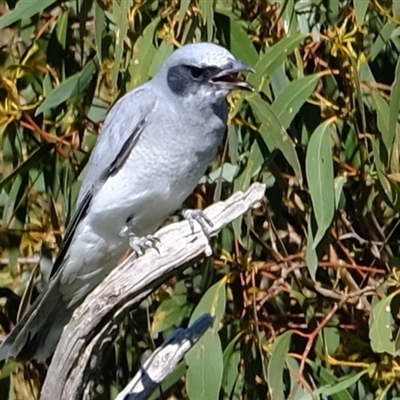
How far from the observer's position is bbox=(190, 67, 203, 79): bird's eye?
3.27 meters

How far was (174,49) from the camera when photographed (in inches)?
140

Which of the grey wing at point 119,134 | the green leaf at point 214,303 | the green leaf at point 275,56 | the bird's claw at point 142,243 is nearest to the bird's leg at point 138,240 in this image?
the bird's claw at point 142,243

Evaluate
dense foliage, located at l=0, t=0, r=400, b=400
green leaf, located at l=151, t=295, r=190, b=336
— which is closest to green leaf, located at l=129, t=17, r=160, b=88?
dense foliage, located at l=0, t=0, r=400, b=400

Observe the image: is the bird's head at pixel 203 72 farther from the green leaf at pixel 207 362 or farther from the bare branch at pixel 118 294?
the green leaf at pixel 207 362

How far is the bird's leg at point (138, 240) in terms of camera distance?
3113mm

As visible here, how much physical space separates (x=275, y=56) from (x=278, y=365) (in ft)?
2.56

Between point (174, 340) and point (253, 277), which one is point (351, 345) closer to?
point (253, 277)

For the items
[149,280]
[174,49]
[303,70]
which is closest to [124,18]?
[174,49]

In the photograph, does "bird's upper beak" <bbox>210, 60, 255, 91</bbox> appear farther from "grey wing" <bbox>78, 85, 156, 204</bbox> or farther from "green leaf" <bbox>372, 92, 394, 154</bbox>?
"green leaf" <bbox>372, 92, 394, 154</bbox>

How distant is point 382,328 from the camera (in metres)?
3.31

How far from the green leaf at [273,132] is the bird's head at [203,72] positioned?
0.07m

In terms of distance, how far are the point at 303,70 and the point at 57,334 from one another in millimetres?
956

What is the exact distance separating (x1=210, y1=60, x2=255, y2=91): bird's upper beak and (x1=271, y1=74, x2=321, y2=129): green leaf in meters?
0.12

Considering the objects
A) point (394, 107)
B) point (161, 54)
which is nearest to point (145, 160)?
point (161, 54)
